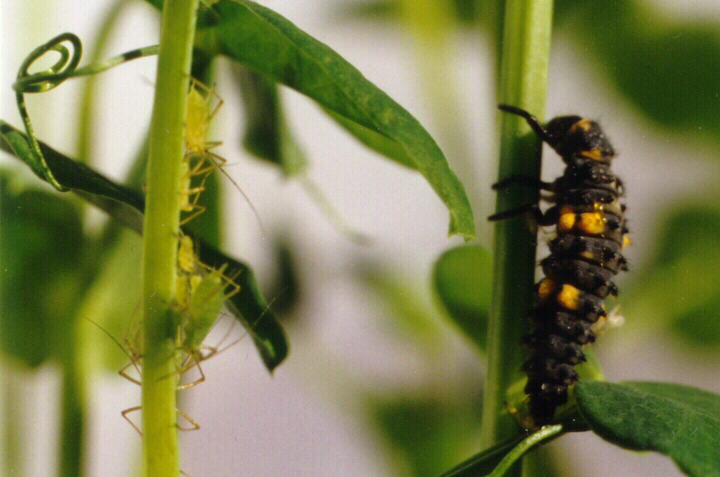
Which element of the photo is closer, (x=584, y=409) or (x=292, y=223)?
(x=584, y=409)

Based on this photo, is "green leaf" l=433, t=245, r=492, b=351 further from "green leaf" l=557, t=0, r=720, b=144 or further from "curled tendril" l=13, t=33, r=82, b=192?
"green leaf" l=557, t=0, r=720, b=144

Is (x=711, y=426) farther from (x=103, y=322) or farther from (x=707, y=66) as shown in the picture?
(x=707, y=66)

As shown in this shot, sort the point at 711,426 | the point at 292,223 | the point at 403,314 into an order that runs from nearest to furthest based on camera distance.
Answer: the point at 711,426, the point at 292,223, the point at 403,314

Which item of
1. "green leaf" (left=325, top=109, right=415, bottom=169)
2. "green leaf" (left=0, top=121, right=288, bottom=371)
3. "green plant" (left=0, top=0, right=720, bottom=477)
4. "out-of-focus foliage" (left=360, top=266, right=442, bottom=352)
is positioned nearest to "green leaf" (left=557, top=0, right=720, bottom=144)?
"green plant" (left=0, top=0, right=720, bottom=477)

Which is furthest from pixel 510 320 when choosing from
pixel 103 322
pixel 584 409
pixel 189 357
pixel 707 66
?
pixel 707 66

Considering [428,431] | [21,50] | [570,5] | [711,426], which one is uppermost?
[570,5]

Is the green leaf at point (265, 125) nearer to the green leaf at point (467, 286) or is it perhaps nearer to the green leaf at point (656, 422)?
the green leaf at point (467, 286)

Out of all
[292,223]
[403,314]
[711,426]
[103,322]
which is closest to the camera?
[711,426]
